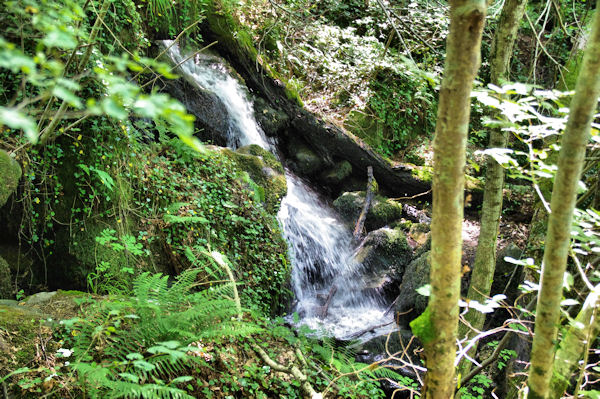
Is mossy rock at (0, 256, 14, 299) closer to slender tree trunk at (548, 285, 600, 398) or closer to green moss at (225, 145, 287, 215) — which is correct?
green moss at (225, 145, 287, 215)

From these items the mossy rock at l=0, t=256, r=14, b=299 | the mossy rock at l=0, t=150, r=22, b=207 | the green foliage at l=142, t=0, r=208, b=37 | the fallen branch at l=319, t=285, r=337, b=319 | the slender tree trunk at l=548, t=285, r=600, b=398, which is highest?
the green foliage at l=142, t=0, r=208, b=37

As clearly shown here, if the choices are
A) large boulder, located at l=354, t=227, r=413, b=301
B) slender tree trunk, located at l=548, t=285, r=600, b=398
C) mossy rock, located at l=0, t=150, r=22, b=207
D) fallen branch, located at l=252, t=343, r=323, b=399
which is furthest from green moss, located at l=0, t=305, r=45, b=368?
large boulder, located at l=354, t=227, r=413, b=301

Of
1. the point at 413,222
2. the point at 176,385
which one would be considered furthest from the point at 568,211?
the point at 413,222

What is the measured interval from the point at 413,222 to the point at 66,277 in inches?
276

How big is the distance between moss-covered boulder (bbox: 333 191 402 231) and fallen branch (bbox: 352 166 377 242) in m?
0.13

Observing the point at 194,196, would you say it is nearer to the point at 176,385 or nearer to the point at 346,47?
the point at 176,385

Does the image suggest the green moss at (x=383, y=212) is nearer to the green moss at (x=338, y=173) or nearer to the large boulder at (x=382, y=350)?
the green moss at (x=338, y=173)

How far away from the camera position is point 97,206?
4027mm

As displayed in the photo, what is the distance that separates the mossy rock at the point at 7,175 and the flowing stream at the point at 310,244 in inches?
151

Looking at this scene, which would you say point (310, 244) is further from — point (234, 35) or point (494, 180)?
point (234, 35)

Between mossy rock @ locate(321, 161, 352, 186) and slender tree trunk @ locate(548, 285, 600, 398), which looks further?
mossy rock @ locate(321, 161, 352, 186)

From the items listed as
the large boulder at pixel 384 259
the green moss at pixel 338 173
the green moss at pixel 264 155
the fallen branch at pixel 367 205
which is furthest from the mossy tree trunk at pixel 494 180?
the green moss at pixel 338 173

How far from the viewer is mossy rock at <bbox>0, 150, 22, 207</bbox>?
10.1 feet

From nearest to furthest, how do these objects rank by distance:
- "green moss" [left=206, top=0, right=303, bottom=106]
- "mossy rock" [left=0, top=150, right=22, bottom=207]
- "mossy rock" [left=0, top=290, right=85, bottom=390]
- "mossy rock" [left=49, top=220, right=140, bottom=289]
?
1. "mossy rock" [left=0, top=290, right=85, bottom=390]
2. "mossy rock" [left=0, top=150, right=22, bottom=207]
3. "mossy rock" [left=49, top=220, right=140, bottom=289]
4. "green moss" [left=206, top=0, right=303, bottom=106]
